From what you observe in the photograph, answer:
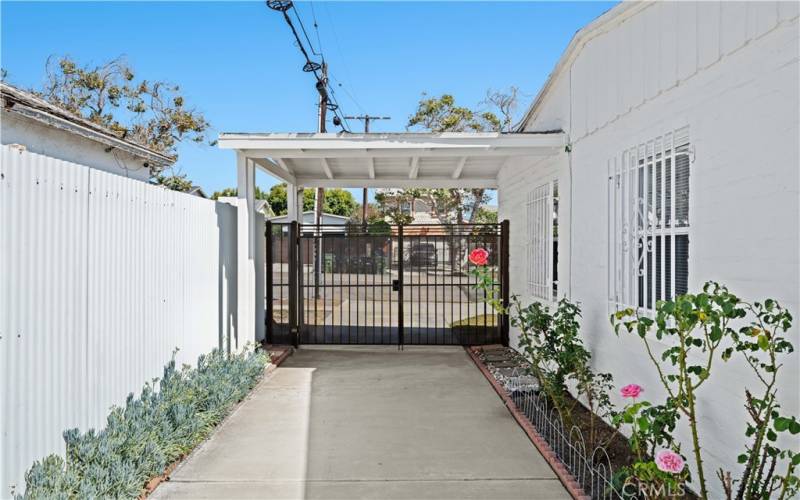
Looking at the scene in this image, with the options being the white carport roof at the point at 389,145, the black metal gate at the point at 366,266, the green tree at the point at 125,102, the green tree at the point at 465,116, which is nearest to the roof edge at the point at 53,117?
the white carport roof at the point at 389,145

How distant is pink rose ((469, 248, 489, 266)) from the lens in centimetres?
991

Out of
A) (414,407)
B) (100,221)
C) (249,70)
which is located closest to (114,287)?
(100,221)

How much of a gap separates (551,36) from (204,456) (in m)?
9.66

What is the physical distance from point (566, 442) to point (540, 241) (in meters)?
3.74

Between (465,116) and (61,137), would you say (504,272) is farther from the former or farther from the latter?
(465,116)

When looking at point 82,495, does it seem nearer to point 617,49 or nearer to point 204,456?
point 204,456

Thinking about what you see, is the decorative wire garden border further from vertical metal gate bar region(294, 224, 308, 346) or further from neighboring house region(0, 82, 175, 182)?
neighboring house region(0, 82, 175, 182)

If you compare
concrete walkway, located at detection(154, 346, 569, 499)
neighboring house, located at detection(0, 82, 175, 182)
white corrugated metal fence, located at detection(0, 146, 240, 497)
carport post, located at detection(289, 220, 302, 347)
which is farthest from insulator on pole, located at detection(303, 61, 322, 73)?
white corrugated metal fence, located at detection(0, 146, 240, 497)

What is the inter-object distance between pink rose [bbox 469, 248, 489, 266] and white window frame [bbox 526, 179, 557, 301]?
4.15 feet

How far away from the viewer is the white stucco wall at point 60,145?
7305 mm

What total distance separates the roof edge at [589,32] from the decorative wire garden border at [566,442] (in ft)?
11.5

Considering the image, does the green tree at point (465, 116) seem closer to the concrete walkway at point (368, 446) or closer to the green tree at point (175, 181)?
the green tree at point (175, 181)

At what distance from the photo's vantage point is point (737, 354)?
3432mm

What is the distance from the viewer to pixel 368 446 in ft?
16.5
